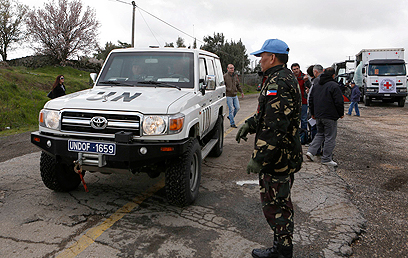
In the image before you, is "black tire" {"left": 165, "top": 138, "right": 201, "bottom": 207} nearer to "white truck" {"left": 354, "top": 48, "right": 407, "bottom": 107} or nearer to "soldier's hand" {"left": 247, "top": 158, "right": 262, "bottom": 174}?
"soldier's hand" {"left": 247, "top": 158, "right": 262, "bottom": 174}

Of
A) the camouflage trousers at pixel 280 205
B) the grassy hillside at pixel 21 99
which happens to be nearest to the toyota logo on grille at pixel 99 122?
the camouflage trousers at pixel 280 205

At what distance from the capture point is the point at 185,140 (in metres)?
3.83

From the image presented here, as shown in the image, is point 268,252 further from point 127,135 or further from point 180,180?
point 127,135

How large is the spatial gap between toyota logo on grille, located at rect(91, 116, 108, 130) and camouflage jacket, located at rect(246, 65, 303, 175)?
1772mm

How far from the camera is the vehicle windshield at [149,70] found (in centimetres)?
480

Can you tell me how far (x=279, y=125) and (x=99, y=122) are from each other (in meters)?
2.06

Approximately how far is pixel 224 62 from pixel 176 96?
3595 centimetres

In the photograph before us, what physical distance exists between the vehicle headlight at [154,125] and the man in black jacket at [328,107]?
12.6ft

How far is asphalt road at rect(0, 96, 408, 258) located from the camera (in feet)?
10.5

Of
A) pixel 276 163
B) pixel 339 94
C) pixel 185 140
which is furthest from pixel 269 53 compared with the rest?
pixel 339 94

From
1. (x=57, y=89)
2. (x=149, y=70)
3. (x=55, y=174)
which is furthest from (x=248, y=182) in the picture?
(x=57, y=89)

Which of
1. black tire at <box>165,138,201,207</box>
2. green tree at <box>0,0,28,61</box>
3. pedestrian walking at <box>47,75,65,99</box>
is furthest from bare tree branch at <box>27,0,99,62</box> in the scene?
black tire at <box>165,138,201,207</box>

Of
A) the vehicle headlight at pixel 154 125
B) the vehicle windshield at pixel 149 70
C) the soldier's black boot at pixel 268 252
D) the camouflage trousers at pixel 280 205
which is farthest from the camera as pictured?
the vehicle windshield at pixel 149 70

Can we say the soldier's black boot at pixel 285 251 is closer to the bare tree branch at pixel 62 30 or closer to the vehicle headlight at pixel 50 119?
the vehicle headlight at pixel 50 119
